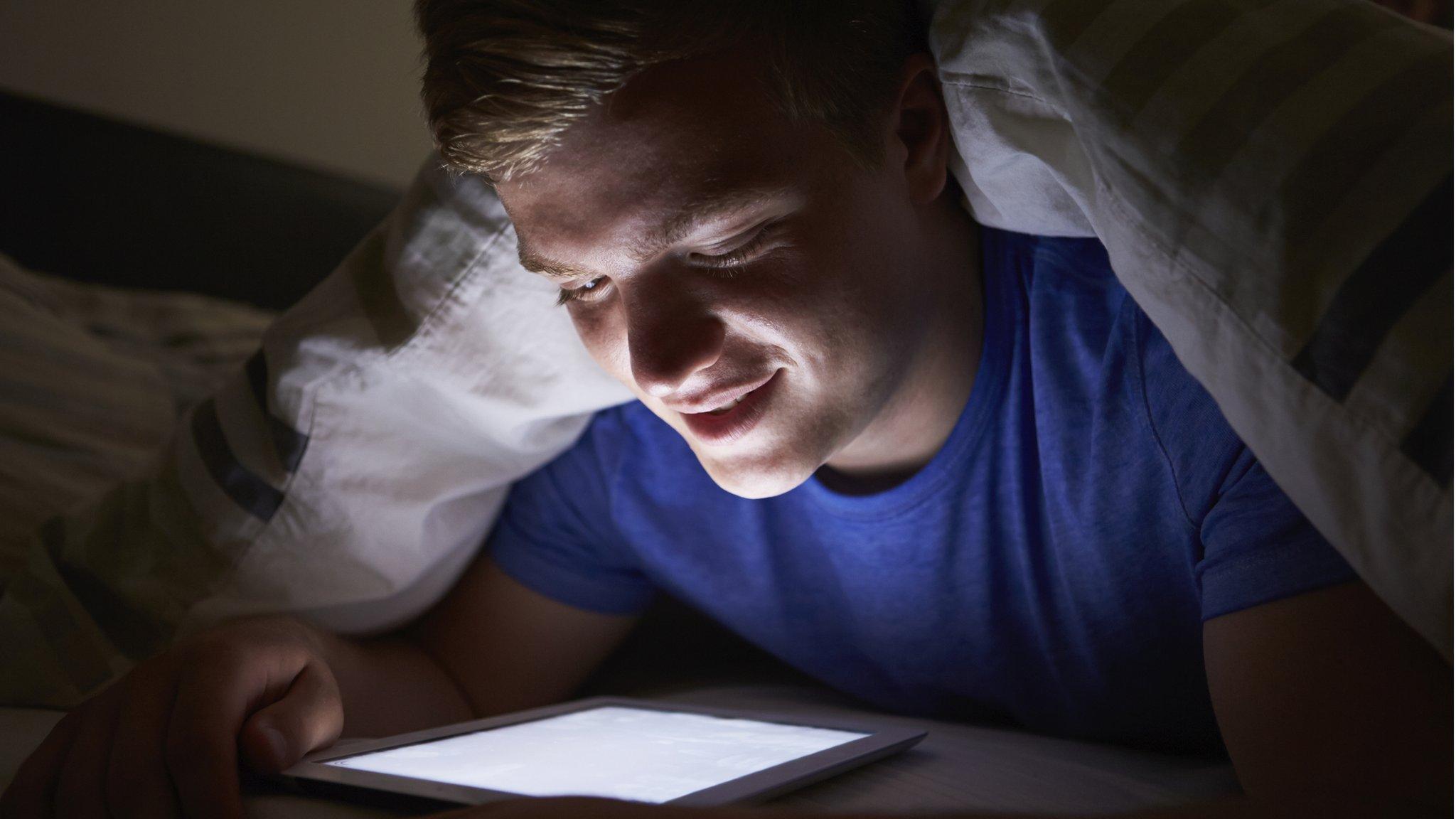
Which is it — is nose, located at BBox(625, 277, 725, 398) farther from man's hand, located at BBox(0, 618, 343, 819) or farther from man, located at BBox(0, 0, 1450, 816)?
man's hand, located at BBox(0, 618, 343, 819)

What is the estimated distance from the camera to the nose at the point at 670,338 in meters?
0.58

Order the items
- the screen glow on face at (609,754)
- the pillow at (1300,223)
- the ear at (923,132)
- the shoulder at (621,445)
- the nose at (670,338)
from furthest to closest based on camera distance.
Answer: the shoulder at (621,445) → the ear at (923,132) → the nose at (670,338) → the screen glow on face at (609,754) → the pillow at (1300,223)

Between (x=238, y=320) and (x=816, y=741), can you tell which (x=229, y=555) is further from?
(x=238, y=320)

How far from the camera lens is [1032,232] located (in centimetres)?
66

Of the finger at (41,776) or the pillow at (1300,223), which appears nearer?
the pillow at (1300,223)

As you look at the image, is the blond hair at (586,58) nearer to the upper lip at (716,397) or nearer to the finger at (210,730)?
the upper lip at (716,397)

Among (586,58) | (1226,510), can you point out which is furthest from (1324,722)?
(586,58)

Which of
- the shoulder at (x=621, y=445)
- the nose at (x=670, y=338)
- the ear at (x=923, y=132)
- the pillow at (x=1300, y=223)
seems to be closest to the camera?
the pillow at (x=1300, y=223)

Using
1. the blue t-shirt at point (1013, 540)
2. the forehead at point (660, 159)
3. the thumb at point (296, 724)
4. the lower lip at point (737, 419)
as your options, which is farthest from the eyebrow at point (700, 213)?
the thumb at point (296, 724)

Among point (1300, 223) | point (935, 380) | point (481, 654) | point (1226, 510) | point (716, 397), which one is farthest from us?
point (481, 654)

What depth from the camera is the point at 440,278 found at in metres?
0.72

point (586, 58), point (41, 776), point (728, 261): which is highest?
point (586, 58)

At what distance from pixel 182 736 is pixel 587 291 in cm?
35

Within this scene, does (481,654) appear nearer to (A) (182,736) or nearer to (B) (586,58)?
(A) (182,736)
